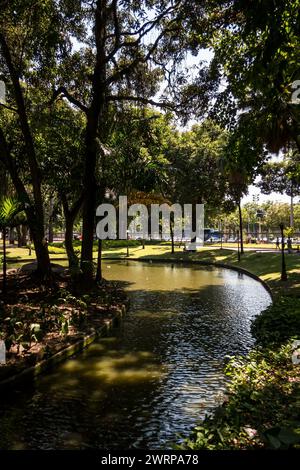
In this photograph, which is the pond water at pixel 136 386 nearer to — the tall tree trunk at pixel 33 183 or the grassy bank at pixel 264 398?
the grassy bank at pixel 264 398

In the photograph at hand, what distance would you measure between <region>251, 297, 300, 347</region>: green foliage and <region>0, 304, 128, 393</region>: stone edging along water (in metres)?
4.32

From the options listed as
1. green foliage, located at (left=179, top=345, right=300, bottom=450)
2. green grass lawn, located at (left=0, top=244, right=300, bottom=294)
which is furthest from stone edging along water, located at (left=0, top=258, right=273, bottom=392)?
green grass lawn, located at (left=0, top=244, right=300, bottom=294)

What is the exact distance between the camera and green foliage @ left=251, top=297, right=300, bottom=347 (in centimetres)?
1037

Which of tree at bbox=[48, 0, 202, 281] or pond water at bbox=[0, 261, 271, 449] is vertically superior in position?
tree at bbox=[48, 0, 202, 281]

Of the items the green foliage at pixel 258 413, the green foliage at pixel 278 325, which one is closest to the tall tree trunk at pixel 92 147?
the green foliage at pixel 278 325

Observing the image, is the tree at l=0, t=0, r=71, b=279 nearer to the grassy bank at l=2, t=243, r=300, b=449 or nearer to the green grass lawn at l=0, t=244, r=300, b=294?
the grassy bank at l=2, t=243, r=300, b=449

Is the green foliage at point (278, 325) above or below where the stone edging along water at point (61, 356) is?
above

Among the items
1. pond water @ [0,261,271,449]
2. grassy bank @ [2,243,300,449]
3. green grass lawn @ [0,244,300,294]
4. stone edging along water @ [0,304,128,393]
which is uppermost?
green grass lawn @ [0,244,300,294]

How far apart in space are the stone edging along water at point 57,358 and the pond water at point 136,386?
20 cm

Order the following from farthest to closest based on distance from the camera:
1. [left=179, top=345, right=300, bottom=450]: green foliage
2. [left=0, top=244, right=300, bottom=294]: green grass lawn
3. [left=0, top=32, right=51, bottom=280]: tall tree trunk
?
[left=0, top=244, right=300, bottom=294]: green grass lawn
[left=0, top=32, right=51, bottom=280]: tall tree trunk
[left=179, top=345, right=300, bottom=450]: green foliage

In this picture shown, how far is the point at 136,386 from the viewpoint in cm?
830

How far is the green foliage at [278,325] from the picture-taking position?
10.4 metres

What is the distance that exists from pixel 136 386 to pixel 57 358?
2.22m
